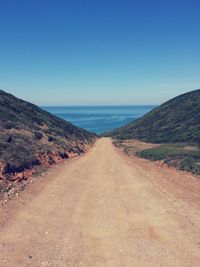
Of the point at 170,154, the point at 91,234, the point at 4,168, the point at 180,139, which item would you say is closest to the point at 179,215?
the point at 91,234

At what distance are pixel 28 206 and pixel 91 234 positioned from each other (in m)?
4.89

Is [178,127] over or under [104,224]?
over

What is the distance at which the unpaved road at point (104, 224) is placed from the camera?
11.0 m

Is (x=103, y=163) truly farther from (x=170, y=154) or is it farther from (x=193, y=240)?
(x=193, y=240)

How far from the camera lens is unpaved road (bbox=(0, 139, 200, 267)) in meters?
11.0

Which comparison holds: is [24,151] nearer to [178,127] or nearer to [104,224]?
[104,224]

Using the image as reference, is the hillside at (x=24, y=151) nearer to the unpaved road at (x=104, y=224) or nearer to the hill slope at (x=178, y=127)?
the unpaved road at (x=104, y=224)

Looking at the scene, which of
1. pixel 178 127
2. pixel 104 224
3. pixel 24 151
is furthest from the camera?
pixel 178 127

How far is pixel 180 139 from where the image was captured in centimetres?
5091

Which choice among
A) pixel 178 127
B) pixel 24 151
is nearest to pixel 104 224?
pixel 24 151

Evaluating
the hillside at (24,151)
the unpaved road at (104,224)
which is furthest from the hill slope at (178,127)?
the unpaved road at (104,224)

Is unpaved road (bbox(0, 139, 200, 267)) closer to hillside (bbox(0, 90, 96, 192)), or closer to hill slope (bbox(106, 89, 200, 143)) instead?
hillside (bbox(0, 90, 96, 192))

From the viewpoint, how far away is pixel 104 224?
14.0 metres

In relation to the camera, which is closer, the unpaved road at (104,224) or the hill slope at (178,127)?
the unpaved road at (104,224)
